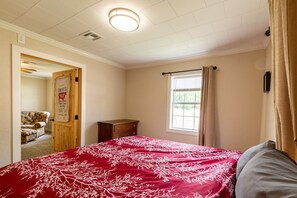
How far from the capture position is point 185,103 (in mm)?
3486

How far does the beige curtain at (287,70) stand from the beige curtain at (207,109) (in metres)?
1.93

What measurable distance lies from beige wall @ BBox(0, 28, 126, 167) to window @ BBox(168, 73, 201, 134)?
160 cm

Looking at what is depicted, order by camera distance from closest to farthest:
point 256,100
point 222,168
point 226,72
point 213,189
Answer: point 213,189 < point 222,168 < point 256,100 < point 226,72

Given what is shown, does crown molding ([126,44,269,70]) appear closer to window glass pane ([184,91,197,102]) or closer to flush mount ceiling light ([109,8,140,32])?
window glass pane ([184,91,197,102])

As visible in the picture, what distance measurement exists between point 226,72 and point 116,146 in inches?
100

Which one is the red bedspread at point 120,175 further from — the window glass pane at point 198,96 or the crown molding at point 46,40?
the crown molding at point 46,40

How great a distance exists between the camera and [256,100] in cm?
260

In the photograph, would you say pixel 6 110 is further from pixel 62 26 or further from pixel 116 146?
pixel 116 146

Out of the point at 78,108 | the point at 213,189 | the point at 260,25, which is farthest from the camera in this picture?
the point at 78,108

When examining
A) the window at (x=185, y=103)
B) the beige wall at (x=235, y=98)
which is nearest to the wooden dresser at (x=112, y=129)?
the beige wall at (x=235, y=98)

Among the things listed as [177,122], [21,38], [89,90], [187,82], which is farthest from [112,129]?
[21,38]

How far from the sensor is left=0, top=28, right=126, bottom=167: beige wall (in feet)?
6.88

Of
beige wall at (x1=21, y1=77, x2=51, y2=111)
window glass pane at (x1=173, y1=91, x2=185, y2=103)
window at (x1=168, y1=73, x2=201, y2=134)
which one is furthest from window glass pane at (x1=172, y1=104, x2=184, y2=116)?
beige wall at (x1=21, y1=77, x2=51, y2=111)

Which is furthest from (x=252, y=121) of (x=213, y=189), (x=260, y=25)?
(x=213, y=189)
